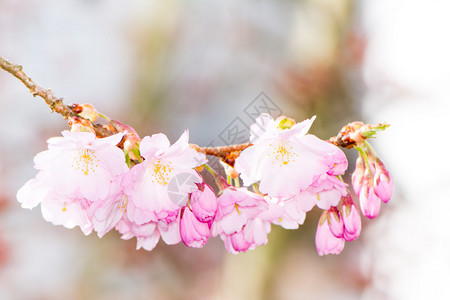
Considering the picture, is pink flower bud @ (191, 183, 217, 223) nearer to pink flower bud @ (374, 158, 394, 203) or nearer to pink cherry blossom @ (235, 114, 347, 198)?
pink cherry blossom @ (235, 114, 347, 198)

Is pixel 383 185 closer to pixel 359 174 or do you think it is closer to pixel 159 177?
Answer: pixel 359 174

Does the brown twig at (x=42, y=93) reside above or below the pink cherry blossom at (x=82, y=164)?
above

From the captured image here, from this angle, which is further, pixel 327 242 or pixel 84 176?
pixel 327 242

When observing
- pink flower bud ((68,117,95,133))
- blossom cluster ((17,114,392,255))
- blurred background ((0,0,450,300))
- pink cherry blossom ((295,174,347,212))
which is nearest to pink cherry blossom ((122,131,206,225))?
blossom cluster ((17,114,392,255))

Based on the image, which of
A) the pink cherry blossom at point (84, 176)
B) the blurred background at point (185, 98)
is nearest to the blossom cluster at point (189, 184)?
the pink cherry blossom at point (84, 176)

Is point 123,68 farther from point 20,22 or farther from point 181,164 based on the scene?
point 181,164

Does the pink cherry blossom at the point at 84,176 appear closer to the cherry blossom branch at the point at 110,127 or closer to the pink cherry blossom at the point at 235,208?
the cherry blossom branch at the point at 110,127

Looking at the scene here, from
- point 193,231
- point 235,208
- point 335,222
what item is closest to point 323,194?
point 335,222
